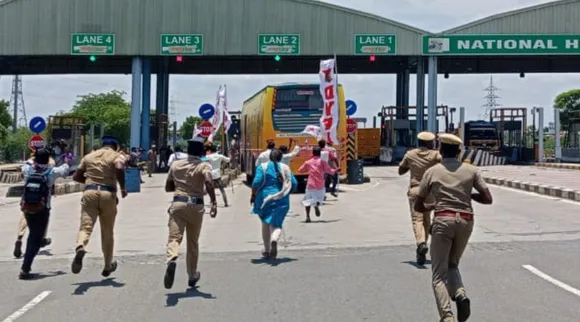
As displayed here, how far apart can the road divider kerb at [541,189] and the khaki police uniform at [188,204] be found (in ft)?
48.7

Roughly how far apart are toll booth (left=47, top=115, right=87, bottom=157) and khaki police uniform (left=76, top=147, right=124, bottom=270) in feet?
87.0

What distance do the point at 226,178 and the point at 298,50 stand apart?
13.2 meters

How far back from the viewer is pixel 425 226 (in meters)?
10.2

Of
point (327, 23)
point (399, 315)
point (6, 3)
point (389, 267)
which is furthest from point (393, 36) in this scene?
point (399, 315)

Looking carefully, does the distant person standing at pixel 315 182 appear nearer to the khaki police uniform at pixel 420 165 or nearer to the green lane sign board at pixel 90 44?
the khaki police uniform at pixel 420 165

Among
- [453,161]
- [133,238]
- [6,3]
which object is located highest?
[6,3]

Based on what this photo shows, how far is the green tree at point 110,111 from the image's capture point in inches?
3548

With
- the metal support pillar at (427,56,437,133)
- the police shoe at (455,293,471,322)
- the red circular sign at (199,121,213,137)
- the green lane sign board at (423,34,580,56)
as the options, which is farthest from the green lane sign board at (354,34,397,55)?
the police shoe at (455,293,471,322)

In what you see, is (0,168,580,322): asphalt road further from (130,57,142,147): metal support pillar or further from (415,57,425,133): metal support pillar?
(415,57,425,133): metal support pillar

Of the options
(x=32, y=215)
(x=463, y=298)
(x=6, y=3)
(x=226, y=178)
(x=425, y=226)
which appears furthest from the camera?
(x=6, y=3)

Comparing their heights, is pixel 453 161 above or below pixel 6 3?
below

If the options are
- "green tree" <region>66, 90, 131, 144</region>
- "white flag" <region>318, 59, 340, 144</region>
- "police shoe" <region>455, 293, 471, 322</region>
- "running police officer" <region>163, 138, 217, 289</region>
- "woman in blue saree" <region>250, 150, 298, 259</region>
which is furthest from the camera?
"green tree" <region>66, 90, 131, 144</region>

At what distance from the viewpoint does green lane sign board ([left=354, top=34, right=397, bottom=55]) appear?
3962cm

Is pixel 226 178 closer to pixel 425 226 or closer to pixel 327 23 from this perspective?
pixel 327 23
